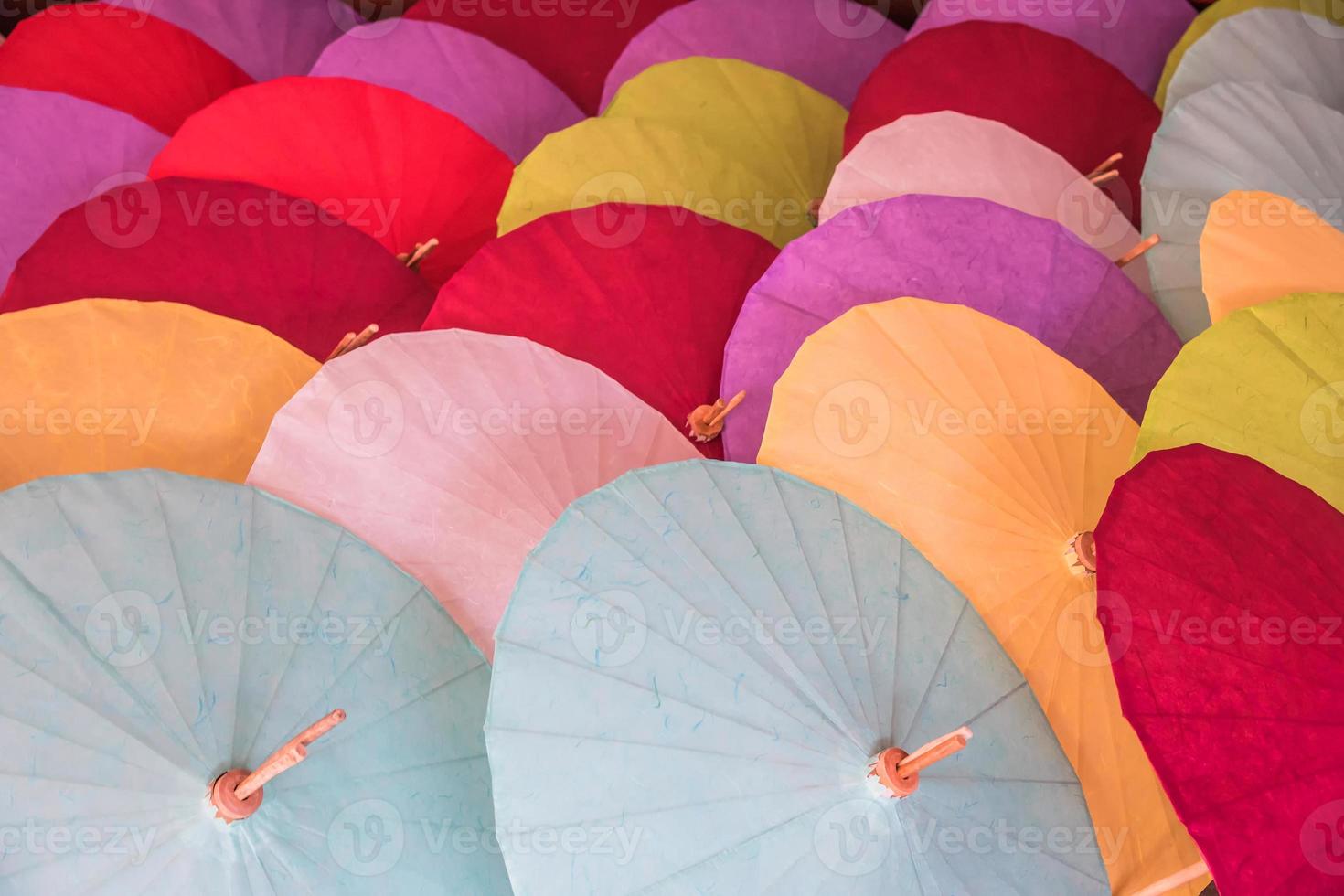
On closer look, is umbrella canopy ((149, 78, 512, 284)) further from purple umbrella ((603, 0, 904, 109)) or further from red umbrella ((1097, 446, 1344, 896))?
red umbrella ((1097, 446, 1344, 896))

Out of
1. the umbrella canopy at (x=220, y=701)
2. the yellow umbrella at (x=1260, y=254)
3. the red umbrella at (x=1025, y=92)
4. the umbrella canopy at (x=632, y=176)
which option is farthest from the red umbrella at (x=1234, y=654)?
the red umbrella at (x=1025, y=92)

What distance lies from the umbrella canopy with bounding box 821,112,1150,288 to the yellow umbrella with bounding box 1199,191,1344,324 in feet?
0.66

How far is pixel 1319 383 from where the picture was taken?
220 centimetres

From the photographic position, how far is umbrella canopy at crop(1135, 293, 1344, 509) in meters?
2.06

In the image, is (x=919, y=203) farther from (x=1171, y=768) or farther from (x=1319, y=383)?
(x=1171, y=768)

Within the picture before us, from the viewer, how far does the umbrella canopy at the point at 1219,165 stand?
8.64ft

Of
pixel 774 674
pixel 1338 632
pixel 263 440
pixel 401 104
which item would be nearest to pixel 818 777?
pixel 774 674

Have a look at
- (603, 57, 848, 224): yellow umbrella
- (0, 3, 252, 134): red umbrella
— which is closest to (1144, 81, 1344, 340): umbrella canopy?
(603, 57, 848, 224): yellow umbrella

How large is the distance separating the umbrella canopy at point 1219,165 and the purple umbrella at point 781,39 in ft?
2.99

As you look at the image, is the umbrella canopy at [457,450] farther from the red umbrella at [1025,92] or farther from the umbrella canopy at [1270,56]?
the umbrella canopy at [1270,56]

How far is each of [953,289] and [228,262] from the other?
55.7 inches

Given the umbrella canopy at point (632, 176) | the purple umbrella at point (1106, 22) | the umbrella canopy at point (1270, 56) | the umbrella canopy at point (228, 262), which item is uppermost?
the umbrella canopy at point (228, 262)

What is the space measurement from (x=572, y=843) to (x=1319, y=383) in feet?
5.51

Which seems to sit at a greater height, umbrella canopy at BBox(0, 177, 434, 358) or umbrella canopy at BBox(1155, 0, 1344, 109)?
umbrella canopy at BBox(0, 177, 434, 358)
